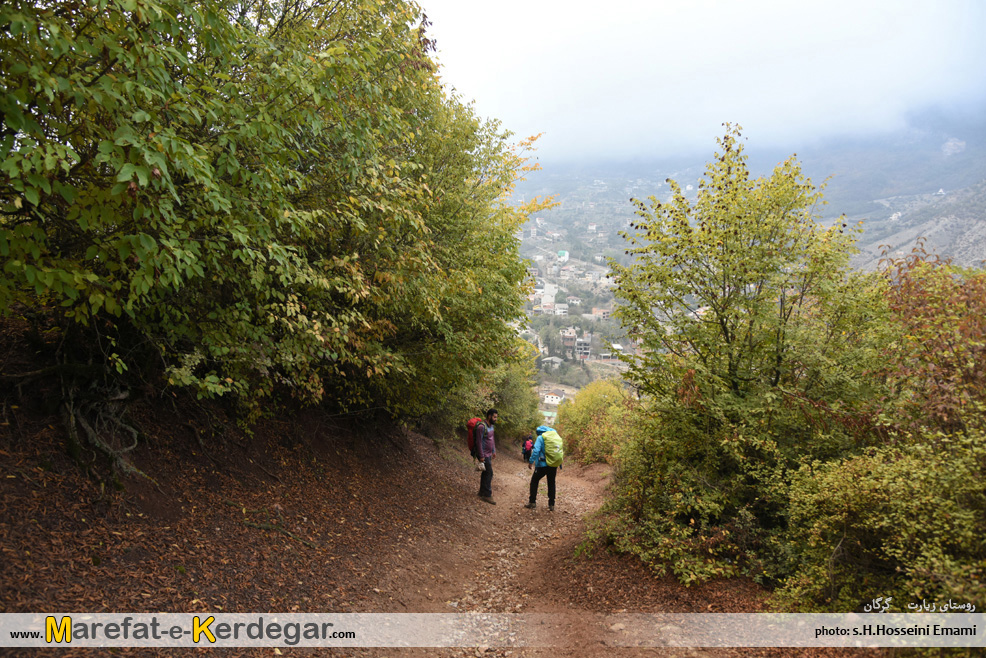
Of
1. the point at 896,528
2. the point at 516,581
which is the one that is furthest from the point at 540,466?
the point at 896,528

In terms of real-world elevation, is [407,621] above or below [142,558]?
below

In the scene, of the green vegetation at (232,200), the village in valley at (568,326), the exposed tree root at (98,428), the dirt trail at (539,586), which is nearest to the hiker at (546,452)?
the dirt trail at (539,586)

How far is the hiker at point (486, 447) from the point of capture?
10.9 metres

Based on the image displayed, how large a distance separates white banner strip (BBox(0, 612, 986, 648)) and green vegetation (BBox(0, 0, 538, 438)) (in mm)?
1949

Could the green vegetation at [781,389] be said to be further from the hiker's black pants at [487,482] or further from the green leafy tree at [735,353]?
the hiker's black pants at [487,482]

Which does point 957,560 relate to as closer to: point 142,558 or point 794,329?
point 794,329

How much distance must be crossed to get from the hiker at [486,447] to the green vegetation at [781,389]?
375 cm

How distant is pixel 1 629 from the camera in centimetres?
318

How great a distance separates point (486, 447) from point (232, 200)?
8.14 meters

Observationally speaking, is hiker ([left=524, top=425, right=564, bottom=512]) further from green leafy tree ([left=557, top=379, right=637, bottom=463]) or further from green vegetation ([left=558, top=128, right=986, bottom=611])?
green leafy tree ([left=557, top=379, right=637, bottom=463])

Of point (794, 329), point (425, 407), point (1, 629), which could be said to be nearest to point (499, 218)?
point (425, 407)

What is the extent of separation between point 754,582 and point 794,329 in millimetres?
3163

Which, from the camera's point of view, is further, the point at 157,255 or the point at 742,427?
the point at 742,427

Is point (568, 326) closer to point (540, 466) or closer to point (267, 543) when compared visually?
point (540, 466)
